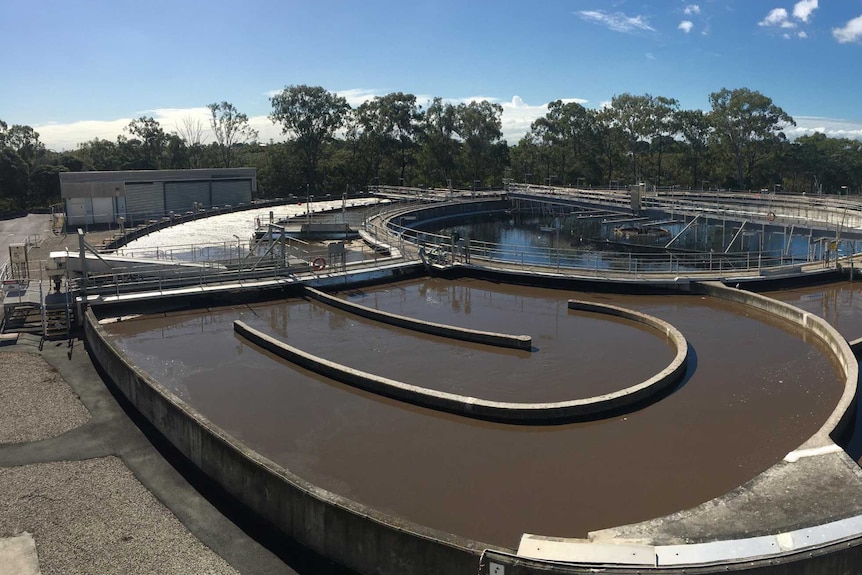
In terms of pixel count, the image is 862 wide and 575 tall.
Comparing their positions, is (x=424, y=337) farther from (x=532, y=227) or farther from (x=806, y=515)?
(x=532, y=227)

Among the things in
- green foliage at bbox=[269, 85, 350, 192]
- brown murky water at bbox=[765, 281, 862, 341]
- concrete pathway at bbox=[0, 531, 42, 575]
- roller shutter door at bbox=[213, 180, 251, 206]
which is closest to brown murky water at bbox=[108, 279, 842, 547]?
brown murky water at bbox=[765, 281, 862, 341]

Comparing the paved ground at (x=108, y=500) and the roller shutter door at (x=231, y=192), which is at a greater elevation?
the roller shutter door at (x=231, y=192)

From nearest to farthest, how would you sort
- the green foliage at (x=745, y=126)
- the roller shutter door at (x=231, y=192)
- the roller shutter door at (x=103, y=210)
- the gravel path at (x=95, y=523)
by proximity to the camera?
the gravel path at (x=95, y=523), the roller shutter door at (x=103, y=210), the roller shutter door at (x=231, y=192), the green foliage at (x=745, y=126)

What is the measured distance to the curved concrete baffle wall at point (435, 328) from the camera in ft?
57.6

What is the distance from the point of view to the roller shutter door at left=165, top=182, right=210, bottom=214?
43.2 m

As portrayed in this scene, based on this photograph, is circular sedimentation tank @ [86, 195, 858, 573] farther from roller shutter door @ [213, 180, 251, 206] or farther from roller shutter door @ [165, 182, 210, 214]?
roller shutter door @ [213, 180, 251, 206]

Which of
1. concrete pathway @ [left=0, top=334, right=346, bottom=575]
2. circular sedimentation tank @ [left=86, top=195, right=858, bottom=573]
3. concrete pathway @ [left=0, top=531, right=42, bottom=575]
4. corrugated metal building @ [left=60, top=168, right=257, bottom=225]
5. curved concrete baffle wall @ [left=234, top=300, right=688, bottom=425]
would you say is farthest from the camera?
corrugated metal building @ [left=60, top=168, right=257, bottom=225]

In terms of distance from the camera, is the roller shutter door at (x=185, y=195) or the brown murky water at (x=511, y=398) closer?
the brown murky water at (x=511, y=398)

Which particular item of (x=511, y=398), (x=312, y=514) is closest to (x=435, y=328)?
(x=511, y=398)

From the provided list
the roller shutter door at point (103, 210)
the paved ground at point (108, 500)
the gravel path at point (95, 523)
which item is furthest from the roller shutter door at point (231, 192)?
the gravel path at point (95, 523)

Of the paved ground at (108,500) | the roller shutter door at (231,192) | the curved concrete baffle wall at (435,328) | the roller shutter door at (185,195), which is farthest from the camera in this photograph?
the roller shutter door at (231,192)

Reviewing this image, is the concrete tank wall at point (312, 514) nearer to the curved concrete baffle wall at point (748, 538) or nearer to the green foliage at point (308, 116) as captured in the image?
the curved concrete baffle wall at point (748, 538)

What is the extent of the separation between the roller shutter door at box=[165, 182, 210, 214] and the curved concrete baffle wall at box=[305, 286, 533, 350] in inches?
994

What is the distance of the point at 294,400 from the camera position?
14375mm
